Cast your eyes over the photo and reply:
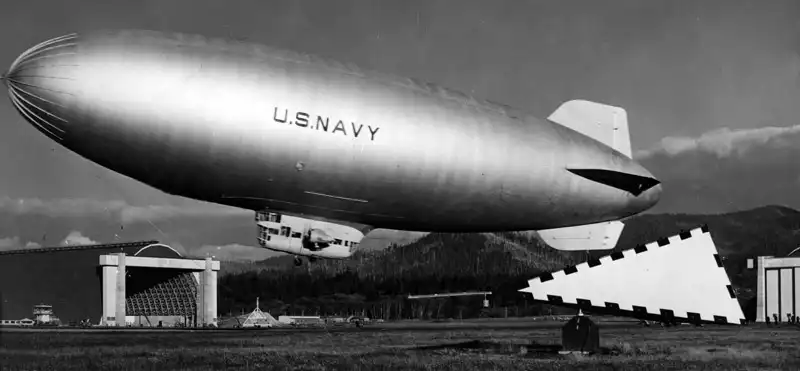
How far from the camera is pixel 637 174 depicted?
2612cm

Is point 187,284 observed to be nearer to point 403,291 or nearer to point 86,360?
point 86,360

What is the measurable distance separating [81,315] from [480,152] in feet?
245

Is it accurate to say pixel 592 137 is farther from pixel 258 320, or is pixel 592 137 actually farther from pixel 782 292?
pixel 782 292

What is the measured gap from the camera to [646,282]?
26.5m

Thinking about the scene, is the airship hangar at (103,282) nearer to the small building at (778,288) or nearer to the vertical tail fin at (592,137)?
the small building at (778,288)

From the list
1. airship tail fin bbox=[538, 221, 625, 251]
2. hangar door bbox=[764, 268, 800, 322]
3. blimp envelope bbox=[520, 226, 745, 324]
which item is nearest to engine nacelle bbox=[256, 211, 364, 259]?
blimp envelope bbox=[520, 226, 745, 324]

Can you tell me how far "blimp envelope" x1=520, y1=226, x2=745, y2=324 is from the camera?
2631 centimetres

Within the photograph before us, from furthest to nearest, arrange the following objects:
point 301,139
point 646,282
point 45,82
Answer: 1. point 646,282
2. point 301,139
3. point 45,82

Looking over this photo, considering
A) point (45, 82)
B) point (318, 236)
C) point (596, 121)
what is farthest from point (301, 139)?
point (596, 121)

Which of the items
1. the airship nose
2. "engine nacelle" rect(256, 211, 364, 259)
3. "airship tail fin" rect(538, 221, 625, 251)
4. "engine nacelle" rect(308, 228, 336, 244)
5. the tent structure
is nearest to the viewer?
the airship nose

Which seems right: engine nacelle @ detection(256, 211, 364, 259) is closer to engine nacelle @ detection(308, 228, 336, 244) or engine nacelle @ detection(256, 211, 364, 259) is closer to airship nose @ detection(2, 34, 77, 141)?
engine nacelle @ detection(308, 228, 336, 244)

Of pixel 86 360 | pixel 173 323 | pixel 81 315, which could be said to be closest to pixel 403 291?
pixel 173 323

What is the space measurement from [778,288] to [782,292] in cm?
81

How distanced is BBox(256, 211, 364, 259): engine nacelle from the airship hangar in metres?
65.8
